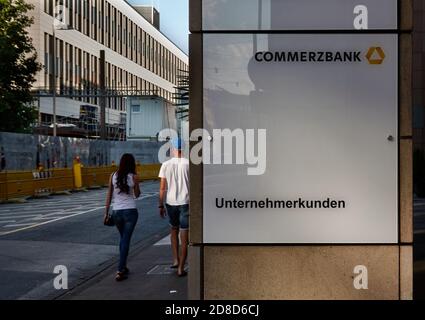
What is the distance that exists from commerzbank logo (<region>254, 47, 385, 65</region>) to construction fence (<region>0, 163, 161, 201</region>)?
18.0 meters

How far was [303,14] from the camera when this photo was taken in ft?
15.5

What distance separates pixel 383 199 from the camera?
474 centimetres

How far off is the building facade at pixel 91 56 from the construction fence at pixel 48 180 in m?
13.0

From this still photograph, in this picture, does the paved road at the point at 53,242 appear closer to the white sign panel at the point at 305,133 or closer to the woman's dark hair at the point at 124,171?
the woman's dark hair at the point at 124,171

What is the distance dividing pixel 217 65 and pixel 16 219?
12326 millimetres

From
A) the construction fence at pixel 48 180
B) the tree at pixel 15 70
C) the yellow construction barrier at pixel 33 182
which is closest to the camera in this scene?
the yellow construction barrier at pixel 33 182

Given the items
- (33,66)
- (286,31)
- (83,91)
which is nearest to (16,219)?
(286,31)

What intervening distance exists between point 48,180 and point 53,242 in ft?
44.6

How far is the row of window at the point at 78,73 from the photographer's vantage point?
5019 centimetres

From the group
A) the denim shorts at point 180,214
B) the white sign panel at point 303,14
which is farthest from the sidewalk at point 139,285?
the white sign panel at point 303,14

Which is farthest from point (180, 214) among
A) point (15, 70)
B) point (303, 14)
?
point (15, 70)

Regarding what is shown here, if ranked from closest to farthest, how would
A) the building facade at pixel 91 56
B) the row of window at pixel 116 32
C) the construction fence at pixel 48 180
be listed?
the construction fence at pixel 48 180
the building facade at pixel 91 56
the row of window at pixel 116 32

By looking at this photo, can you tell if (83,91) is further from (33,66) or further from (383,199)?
(383,199)

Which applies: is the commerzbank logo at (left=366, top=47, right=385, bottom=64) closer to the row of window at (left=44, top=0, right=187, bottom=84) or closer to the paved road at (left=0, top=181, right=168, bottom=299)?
the paved road at (left=0, top=181, right=168, bottom=299)
